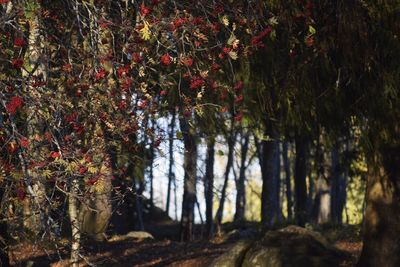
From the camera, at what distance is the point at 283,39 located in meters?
12.5

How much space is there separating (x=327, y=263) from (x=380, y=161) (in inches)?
84.7

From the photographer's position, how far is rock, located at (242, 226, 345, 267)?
1387 cm

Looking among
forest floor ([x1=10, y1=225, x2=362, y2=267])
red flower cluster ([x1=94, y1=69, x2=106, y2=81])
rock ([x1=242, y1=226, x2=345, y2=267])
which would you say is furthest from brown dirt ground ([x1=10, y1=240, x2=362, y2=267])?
red flower cluster ([x1=94, y1=69, x2=106, y2=81])

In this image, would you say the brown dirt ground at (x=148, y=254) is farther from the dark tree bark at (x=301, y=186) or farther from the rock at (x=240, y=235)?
the dark tree bark at (x=301, y=186)

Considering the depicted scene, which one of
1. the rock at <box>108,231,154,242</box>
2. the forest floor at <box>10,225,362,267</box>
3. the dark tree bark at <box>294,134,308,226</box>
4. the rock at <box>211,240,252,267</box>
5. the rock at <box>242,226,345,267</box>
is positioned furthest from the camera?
the dark tree bark at <box>294,134,308,226</box>

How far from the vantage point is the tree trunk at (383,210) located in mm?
12594

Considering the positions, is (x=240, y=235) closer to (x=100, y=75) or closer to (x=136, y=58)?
(x=136, y=58)

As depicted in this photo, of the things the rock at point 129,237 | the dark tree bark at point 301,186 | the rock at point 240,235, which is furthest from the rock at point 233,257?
the dark tree bark at point 301,186

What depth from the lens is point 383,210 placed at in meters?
12.7

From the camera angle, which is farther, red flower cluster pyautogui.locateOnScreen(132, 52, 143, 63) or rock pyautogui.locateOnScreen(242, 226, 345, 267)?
rock pyautogui.locateOnScreen(242, 226, 345, 267)

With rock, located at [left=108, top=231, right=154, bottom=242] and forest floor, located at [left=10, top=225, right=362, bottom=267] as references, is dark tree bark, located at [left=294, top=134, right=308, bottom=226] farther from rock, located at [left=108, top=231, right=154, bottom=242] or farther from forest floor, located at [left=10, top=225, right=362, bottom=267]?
rock, located at [left=108, top=231, right=154, bottom=242]

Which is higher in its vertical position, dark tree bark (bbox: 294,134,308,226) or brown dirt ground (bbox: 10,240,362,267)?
dark tree bark (bbox: 294,134,308,226)

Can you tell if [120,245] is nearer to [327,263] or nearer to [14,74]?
[327,263]

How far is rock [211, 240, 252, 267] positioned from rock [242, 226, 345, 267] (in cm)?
10
